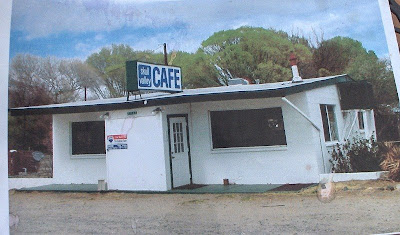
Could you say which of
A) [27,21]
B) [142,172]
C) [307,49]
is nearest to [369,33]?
[307,49]

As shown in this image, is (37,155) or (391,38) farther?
(391,38)

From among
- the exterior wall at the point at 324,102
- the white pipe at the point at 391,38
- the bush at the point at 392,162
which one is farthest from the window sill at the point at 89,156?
the white pipe at the point at 391,38

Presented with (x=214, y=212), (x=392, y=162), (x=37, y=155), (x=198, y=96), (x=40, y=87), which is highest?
(x=40, y=87)

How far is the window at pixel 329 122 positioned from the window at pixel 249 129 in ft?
0.94

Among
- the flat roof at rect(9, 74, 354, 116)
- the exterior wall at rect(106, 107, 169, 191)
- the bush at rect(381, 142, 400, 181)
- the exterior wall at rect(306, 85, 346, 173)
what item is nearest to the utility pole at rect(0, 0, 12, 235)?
the flat roof at rect(9, 74, 354, 116)

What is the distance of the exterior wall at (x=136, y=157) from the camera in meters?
2.52

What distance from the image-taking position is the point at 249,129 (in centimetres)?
262

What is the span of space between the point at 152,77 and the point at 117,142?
50 cm

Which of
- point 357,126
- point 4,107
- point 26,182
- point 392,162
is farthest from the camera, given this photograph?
point 357,126

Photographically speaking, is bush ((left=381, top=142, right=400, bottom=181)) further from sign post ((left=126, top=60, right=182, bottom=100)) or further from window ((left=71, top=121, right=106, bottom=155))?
window ((left=71, top=121, right=106, bottom=155))

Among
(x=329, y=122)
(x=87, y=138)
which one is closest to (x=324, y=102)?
(x=329, y=122)

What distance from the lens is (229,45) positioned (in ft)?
8.50

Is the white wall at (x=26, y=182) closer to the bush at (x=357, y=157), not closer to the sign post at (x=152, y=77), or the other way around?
the sign post at (x=152, y=77)

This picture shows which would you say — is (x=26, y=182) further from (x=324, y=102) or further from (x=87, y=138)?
(x=324, y=102)
